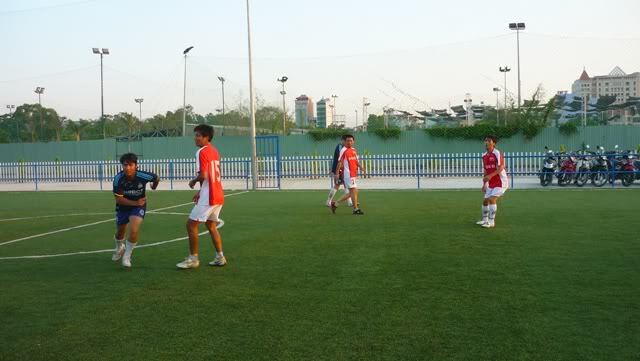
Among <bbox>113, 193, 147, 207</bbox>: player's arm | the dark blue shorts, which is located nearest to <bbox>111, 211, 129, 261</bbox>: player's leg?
the dark blue shorts

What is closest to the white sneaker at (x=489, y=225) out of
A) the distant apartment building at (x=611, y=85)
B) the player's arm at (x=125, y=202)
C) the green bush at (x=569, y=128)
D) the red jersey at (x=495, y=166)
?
the red jersey at (x=495, y=166)

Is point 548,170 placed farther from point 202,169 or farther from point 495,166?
point 202,169

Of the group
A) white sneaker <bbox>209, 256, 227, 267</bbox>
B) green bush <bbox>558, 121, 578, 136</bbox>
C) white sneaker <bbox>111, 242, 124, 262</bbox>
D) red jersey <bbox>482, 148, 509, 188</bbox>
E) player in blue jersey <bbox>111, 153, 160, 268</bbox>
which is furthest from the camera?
green bush <bbox>558, 121, 578, 136</bbox>

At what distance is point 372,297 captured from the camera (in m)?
6.30

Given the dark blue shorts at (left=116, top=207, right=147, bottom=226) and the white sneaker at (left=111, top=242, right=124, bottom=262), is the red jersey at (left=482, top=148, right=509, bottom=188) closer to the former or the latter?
the dark blue shorts at (left=116, top=207, right=147, bottom=226)

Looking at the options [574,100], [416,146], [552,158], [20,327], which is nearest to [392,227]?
[20,327]

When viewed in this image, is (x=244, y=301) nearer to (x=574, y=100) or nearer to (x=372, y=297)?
(x=372, y=297)

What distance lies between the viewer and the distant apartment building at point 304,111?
57.2 m

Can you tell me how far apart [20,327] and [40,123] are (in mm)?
57313

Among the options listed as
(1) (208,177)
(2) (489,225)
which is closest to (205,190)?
(1) (208,177)

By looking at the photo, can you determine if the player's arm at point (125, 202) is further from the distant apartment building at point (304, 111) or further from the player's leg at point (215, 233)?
the distant apartment building at point (304, 111)

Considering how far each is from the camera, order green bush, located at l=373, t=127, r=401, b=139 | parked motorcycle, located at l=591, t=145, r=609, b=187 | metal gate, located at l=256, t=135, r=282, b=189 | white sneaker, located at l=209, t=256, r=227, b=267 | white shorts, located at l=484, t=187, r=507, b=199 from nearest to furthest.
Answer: white sneaker, located at l=209, t=256, r=227, b=267, white shorts, located at l=484, t=187, r=507, b=199, parked motorcycle, located at l=591, t=145, r=609, b=187, metal gate, located at l=256, t=135, r=282, b=189, green bush, located at l=373, t=127, r=401, b=139

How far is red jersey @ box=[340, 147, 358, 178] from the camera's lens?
13789 millimetres

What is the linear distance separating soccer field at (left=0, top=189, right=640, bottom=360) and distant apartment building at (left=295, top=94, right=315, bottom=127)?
44336mm
